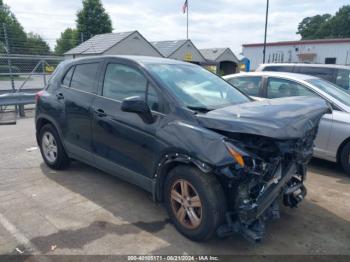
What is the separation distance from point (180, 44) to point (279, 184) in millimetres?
29719

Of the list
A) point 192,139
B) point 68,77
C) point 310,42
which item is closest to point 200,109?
point 192,139

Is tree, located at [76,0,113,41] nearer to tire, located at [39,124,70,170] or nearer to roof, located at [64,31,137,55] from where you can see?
roof, located at [64,31,137,55]

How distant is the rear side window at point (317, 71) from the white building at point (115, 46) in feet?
57.1

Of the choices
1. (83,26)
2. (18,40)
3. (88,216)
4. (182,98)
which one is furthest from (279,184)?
(83,26)

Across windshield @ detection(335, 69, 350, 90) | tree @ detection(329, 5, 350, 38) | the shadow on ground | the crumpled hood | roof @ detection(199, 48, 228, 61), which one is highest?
tree @ detection(329, 5, 350, 38)

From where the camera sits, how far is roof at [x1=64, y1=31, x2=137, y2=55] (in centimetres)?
2323

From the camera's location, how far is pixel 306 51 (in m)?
38.6

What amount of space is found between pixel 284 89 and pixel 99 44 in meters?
20.7

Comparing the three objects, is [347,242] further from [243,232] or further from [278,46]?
[278,46]

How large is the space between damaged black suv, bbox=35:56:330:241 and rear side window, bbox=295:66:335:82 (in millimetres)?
4022

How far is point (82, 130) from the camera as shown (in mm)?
4355

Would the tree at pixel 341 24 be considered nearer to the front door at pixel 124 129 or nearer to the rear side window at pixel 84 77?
the rear side window at pixel 84 77

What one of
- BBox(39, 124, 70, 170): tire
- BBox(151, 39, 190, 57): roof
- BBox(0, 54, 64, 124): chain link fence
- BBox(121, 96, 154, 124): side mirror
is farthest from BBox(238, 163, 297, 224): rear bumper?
BBox(151, 39, 190, 57): roof

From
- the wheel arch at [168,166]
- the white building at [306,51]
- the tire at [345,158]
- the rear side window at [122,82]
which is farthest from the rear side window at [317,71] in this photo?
the white building at [306,51]
